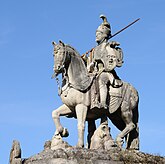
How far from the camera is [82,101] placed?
2161cm

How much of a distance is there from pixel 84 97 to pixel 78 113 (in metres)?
0.56

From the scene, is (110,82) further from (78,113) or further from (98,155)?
(98,155)

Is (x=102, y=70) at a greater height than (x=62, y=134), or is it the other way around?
(x=102, y=70)

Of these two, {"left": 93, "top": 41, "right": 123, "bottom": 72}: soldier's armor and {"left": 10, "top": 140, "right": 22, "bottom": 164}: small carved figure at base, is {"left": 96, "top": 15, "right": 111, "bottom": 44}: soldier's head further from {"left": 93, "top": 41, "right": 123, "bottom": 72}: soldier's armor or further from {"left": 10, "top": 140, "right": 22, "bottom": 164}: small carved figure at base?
{"left": 10, "top": 140, "right": 22, "bottom": 164}: small carved figure at base

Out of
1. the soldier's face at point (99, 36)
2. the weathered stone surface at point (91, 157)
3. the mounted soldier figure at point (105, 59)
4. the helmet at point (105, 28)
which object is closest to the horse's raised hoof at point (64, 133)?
the weathered stone surface at point (91, 157)

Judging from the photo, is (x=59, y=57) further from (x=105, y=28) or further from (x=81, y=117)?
(x=105, y=28)

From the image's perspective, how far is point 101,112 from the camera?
2197 cm

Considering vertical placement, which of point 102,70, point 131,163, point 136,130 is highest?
point 102,70

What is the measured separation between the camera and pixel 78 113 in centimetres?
2155

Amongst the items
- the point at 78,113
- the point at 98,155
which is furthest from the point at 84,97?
the point at 98,155

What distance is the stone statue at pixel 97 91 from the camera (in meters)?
21.6

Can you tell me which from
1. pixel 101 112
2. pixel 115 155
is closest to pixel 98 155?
pixel 115 155

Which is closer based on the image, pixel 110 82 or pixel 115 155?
pixel 115 155

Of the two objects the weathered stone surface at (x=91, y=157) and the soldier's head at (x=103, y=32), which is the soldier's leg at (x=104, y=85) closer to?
the soldier's head at (x=103, y=32)
